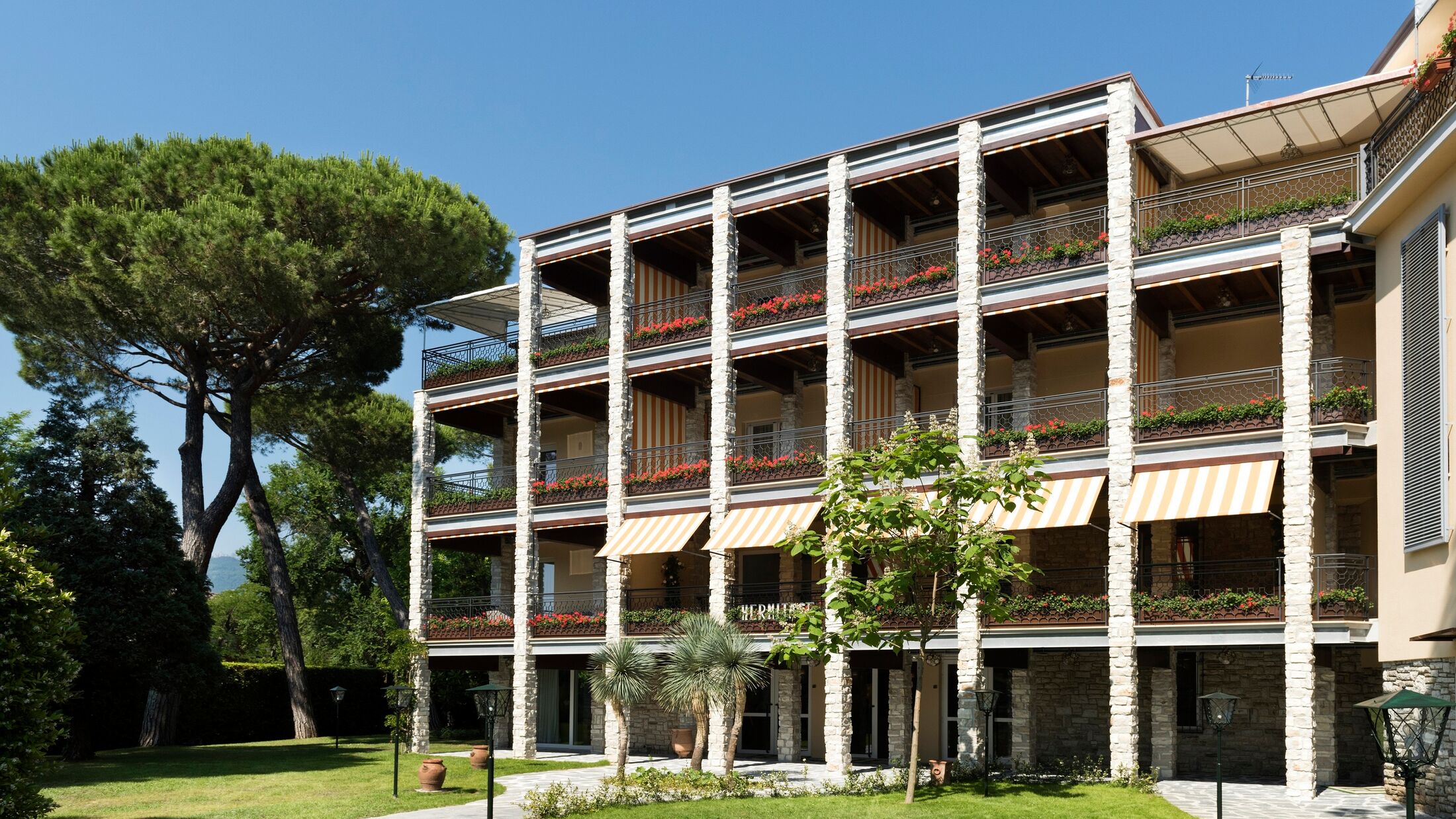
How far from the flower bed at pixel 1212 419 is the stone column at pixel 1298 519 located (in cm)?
32

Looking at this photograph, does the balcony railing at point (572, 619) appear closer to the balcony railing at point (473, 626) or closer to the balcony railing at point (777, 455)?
the balcony railing at point (473, 626)

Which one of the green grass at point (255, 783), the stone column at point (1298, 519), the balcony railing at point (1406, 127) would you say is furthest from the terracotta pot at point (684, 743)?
the balcony railing at point (1406, 127)

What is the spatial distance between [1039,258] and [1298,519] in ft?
25.3

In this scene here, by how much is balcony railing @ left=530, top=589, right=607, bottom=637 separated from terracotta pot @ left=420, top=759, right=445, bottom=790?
7695mm

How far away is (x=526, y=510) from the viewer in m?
33.7

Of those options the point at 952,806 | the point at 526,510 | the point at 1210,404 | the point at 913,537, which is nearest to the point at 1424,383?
the point at 1210,404

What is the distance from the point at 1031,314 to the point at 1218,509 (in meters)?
6.43

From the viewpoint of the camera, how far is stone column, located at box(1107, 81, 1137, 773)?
23.6 m

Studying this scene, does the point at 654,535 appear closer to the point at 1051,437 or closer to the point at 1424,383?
the point at 1051,437

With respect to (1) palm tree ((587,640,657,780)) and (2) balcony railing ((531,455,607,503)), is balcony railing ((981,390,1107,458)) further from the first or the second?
(2) balcony railing ((531,455,607,503))

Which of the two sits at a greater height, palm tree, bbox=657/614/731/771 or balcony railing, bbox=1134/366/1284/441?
balcony railing, bbox=1134/366/1284/441

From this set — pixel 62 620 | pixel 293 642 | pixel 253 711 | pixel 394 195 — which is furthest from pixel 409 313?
pixel 62 620

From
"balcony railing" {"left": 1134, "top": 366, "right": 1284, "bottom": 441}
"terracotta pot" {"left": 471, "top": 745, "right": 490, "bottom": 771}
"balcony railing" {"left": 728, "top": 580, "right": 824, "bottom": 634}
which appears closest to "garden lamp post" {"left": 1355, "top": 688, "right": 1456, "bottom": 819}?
"balcony railing" {"left": 1134, "top": 366, "right": 1284, "bottom": 441}

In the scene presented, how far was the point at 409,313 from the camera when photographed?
38.5 meters
